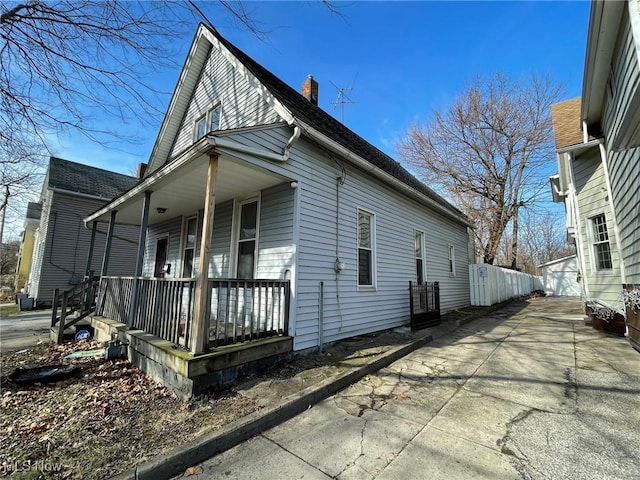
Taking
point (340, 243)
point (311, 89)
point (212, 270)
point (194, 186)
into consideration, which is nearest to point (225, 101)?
point (194, 186)

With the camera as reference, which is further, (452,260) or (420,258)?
(452,260)

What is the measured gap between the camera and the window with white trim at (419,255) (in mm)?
9203

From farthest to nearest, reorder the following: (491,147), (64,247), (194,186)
→ 1. (491,147)
2. (64,247)
3. (194,186)

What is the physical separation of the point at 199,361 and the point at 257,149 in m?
3.16

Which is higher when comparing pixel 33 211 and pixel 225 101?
pixel 33 211

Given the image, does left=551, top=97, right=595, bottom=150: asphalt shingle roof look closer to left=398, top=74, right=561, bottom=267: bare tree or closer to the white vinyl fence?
the white vinyl fence

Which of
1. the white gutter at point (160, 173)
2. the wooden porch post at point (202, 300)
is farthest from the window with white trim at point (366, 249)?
the white gutter at point (160, 173)

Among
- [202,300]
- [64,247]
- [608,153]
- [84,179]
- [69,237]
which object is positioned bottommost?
[202,300]

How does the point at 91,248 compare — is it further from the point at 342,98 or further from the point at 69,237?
the point at 342,98

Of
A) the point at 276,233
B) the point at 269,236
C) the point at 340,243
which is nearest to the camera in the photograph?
the point at 276,233

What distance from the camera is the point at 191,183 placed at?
5.64 metres

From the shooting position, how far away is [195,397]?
3471 millimetres

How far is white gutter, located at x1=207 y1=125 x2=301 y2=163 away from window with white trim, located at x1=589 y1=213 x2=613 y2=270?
27.5 ft

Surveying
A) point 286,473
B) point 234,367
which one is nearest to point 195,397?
point 234,367
